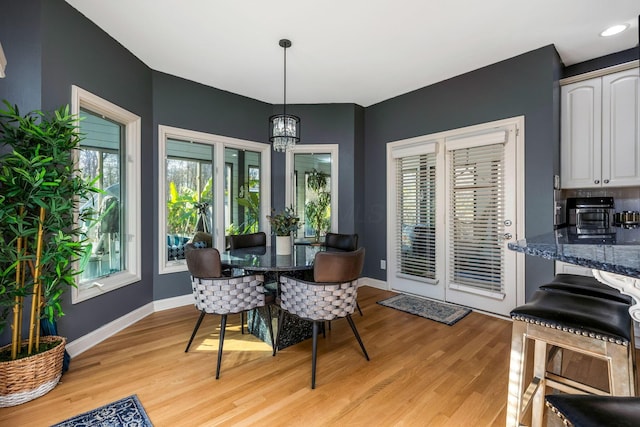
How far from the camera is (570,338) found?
1.29m

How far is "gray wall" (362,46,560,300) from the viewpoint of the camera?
2.96m

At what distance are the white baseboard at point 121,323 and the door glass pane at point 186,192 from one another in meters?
0.52

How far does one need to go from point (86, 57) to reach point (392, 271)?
4.17 m

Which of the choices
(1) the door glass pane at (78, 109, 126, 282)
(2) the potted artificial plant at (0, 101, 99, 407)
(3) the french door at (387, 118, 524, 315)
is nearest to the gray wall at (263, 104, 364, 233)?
(3) the french door at (387, 118, 524, 315)

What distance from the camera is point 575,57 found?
319cm

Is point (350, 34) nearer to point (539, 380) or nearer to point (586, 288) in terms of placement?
point (586, 288)

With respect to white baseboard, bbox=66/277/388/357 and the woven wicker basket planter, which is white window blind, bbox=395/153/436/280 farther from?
the woven wicker basket planter

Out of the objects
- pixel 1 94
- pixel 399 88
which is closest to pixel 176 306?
pixel 1 94

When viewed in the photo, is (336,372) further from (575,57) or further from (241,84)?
(575,57)

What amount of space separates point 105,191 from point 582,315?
3.53 meters

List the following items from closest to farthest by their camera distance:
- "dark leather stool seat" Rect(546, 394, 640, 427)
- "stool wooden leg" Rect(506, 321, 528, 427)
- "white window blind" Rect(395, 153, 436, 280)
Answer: "dark leather stool seat" Rect(546, 394, 640, 427), "stool wooden leg" Rect(506, 321, 528, 427), "white window blind" Rect(395, 153, 436, 280)

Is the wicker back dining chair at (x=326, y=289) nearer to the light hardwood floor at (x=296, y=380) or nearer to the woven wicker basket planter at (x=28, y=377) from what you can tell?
the light hardwood floor at (x=296, y=380)

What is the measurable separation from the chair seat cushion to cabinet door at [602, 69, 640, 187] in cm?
197

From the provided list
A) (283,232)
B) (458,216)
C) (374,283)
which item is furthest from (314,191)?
(458,216)
